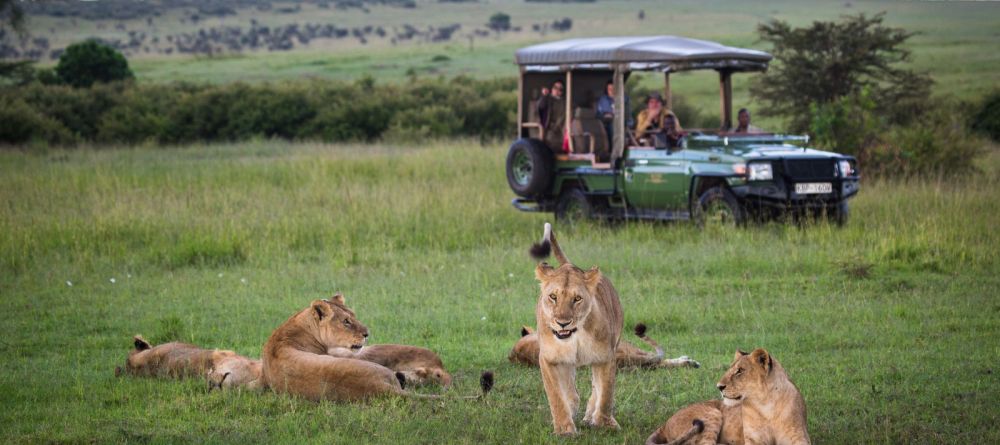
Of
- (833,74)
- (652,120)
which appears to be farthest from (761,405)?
(833,74)

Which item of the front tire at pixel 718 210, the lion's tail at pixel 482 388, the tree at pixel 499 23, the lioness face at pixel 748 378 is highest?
the tree at pixel 499 23

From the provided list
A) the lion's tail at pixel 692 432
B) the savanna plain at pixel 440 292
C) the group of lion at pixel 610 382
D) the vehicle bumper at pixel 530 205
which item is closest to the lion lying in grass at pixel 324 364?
the savanna plain at pixel 440 292

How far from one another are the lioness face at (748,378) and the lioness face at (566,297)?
731 millimetres

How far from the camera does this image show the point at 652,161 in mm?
14812

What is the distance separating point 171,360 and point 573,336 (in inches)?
119

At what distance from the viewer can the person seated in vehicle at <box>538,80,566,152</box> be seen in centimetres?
1636

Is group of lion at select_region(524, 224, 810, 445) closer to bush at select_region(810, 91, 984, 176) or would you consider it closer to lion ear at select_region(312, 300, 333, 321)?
lion ear at select_region(312, 300, 333, 321)

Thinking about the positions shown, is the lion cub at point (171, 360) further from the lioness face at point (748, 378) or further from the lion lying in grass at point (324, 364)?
the lioness face at point (748, 378)

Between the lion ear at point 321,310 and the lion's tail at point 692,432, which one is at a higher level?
the lion ear at point 321,310

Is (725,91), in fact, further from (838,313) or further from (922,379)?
(922,379)

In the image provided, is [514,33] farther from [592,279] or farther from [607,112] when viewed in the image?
[592,279]

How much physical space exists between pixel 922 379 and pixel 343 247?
7.74 m

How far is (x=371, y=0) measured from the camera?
106 m

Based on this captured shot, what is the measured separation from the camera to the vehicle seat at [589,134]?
625 inches
